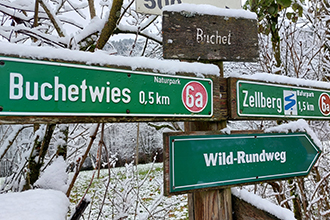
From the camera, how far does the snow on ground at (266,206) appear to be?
1.17 meters

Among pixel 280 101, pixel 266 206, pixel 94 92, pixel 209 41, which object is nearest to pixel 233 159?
pixel 266 206

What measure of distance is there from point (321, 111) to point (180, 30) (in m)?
1.20

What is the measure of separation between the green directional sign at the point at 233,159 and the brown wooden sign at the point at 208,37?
0.47 metres

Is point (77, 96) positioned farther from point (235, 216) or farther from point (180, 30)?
point (235, 216)

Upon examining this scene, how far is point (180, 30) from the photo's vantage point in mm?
Answer: 1356

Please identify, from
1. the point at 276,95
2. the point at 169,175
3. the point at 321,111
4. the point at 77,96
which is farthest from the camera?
the point at 321,111

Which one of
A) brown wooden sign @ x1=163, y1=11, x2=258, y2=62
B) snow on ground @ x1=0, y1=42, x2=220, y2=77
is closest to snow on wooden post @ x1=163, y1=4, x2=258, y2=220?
brown wooden sign @ x1=163, y1=11, x2=258, y2=62

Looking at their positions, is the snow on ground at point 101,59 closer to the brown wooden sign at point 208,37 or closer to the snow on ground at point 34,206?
the brown wooden sign at point 208,37

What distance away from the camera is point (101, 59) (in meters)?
1.09

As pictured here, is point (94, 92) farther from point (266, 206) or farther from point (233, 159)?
point (266, 206)

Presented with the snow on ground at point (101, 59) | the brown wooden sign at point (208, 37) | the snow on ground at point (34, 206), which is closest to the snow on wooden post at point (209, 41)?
the brown wooden sign at point (208, 37)

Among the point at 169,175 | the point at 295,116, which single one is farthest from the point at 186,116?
the point at 295,116

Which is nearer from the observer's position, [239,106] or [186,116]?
[186,116]

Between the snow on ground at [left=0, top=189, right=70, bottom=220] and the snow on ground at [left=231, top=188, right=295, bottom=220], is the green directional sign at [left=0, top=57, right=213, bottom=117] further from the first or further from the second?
the snow on ground at [left=231, top=188, right=295, bottom=220]
